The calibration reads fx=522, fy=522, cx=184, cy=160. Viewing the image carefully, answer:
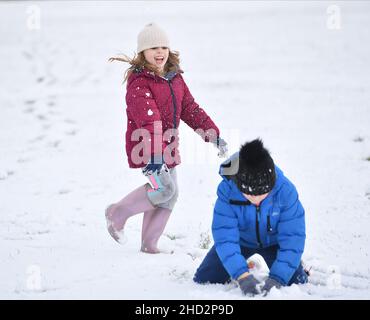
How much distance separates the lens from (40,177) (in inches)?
277

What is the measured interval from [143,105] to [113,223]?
1.04 metres

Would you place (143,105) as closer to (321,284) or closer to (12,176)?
(321,284)

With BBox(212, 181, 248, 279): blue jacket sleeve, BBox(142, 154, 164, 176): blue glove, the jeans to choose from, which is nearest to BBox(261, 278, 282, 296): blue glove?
BBox(212, 181, 248, 279): blue jacket sleeve

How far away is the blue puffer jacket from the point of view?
327 cm

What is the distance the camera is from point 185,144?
28.2ft

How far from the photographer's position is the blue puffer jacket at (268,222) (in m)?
3.27

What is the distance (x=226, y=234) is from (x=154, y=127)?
3.48 feet

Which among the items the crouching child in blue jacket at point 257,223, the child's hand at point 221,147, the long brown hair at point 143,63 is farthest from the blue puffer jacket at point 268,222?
the long brown hair at point 143,63

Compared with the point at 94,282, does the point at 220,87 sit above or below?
above

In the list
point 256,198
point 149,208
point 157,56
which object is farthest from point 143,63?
point 256,198

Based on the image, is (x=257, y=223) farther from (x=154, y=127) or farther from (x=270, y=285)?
(x=154, y=127)

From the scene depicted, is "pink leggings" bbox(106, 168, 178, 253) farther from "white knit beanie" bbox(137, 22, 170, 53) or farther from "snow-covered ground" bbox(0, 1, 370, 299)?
"white knit beanie" bbox(137, 22, 170, 53)
